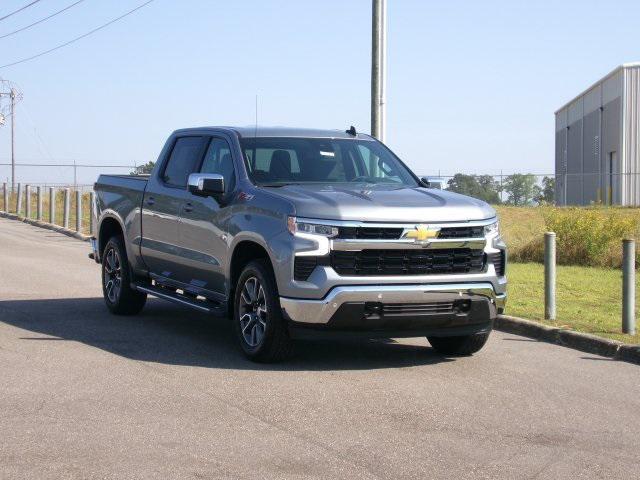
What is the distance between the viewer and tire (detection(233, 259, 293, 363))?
8.70m

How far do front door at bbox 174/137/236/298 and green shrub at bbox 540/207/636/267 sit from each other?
10637mm

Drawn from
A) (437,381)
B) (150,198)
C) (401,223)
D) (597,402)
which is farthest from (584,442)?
(150,198)

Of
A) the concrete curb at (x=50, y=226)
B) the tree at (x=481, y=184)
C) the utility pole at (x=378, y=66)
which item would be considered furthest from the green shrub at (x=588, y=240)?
the tree at (x=481, y=184)

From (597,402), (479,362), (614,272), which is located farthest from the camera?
(614,272)

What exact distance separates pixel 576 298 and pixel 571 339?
431 cm

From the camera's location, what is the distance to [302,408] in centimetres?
728

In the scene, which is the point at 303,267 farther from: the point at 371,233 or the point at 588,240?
the point at 588,240

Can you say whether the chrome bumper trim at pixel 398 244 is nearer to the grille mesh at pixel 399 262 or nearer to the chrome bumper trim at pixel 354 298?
the grille mesh at pixel 399 262

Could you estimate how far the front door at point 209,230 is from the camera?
9633 millimetres

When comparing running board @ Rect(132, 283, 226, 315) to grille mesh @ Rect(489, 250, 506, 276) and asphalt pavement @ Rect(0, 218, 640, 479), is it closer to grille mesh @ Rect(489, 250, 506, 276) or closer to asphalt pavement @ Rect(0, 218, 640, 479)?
asphalt pavement @ Rect(0, 218, 640, 479)

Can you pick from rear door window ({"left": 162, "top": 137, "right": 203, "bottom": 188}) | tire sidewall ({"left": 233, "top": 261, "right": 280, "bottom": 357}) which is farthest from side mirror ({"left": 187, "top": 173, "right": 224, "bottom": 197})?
rear door window ({"left": 162, "top": 137, "right": 203, "bottom": 188})

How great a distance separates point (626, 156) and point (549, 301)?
129 feet

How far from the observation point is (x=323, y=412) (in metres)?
7.16

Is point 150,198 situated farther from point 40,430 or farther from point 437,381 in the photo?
point 40,430
